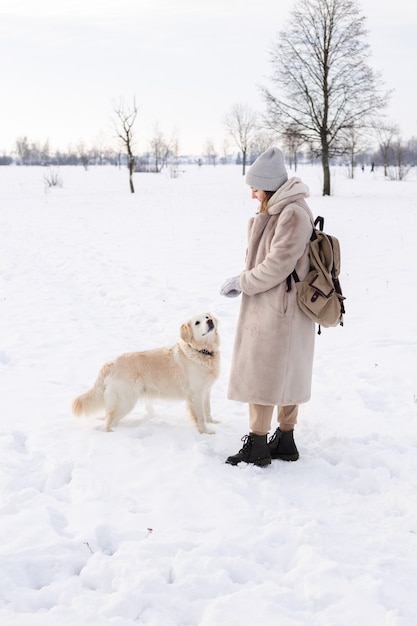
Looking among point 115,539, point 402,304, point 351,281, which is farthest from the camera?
point 351,281

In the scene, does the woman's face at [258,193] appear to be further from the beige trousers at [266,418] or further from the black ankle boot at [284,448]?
the black ankle boot at [284,448]

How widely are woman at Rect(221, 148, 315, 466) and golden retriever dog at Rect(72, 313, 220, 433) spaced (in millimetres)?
576

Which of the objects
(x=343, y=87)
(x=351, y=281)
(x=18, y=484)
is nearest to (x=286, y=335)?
(x=18, y=484)

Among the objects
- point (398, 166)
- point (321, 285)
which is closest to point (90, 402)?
point (321, 285)

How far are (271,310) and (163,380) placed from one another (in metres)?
1.28

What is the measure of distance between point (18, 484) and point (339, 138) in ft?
94.7

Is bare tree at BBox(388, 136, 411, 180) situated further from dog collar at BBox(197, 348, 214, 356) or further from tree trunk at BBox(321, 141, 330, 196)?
dog collar at BBox(197, 348, 214, 356)

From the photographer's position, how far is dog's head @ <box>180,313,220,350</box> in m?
4.45

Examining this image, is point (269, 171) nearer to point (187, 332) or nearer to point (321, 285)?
point (321, 285)

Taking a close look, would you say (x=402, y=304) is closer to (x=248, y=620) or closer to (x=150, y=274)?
(x=150, y=274)

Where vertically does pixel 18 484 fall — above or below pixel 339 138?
below

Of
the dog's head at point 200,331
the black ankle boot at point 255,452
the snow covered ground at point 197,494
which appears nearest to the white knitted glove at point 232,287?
the dog's head at point 200,331

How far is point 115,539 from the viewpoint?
3012 millimetres

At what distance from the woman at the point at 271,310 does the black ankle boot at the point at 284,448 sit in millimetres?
120
